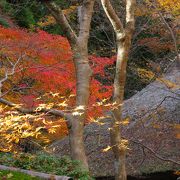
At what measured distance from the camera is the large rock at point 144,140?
1095 cm

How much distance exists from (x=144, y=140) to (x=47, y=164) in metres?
6.23

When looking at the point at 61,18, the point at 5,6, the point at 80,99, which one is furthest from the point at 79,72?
the point at 5,6

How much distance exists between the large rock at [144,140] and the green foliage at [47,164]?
3604 millimetres

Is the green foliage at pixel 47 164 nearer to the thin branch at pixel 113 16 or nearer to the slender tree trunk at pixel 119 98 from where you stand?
the slender tree trunk at pixel 119 98

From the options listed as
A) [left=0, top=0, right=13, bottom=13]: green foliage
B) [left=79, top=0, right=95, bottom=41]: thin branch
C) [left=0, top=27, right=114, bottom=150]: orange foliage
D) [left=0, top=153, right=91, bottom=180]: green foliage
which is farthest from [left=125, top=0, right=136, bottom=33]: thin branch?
[left=0, top=0, right=13, bottom=13]: green foliage

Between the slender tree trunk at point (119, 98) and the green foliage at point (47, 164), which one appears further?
the slender tree trunk at point (119, 98)

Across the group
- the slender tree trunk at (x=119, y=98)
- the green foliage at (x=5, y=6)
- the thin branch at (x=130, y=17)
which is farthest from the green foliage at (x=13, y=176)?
the green foliage at (x=5, y=6)

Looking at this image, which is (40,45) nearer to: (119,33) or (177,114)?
(119,33)

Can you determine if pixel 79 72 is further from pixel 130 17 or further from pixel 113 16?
pixel 130 17

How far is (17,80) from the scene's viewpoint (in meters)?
9.73

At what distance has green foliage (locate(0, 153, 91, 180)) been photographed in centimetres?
607

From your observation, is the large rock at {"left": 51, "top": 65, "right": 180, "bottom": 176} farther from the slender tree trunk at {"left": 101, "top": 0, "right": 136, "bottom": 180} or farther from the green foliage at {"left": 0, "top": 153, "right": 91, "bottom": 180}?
the green foliage at {"left": 0, "top": 153, "right": 91, "bottom": 180}

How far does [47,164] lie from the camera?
654cm

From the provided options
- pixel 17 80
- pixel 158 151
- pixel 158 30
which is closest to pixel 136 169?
pixel 158 151
